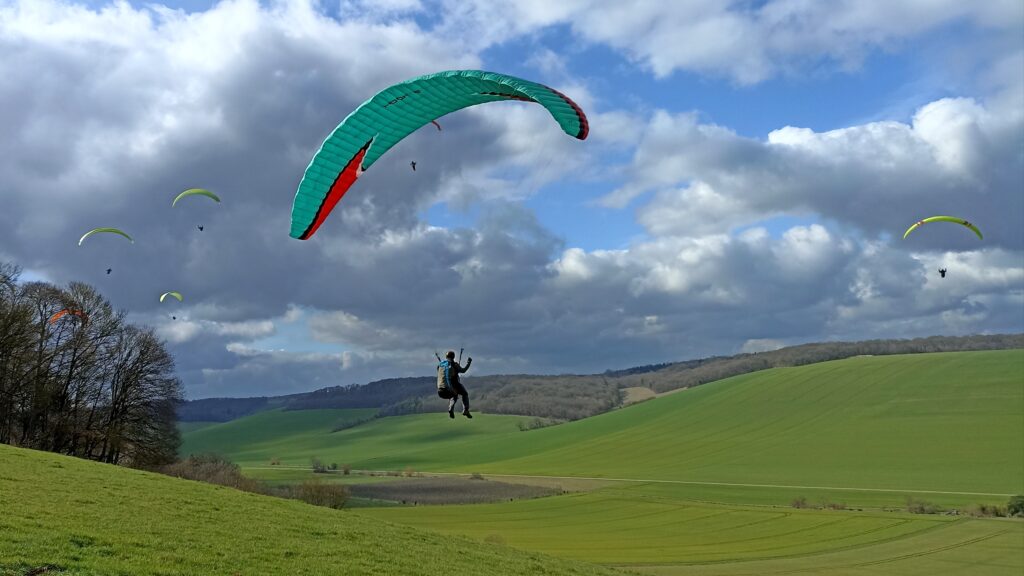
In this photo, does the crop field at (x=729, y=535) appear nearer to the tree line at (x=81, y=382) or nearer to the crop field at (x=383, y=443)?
the tree line at (x=81, y=382)

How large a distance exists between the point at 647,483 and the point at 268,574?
75.0 m

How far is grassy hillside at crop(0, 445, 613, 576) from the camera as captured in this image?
13.4m

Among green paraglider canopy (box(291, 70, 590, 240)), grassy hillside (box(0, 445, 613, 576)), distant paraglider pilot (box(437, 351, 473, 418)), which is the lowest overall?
grassy hillside (box(0, 445, 613, 576))

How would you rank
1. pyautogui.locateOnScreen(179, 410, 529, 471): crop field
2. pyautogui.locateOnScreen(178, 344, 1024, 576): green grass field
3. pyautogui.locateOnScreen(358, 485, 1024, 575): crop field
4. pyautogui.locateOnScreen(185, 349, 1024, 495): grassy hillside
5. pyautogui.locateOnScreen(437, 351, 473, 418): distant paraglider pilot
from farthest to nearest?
pyautogui.locateOnScreen(179, 410, 529, 471): crop field
pyautogui.locateOnScreen(185, 349, 1024, 495): grassy hillside
pyautogui.locateOnScreen(178, 344, 1024, 576): green grass field
pyautogui.locateOnScreen(358, 485, 1024, 575): crop field
pyautogui.locateOnScreen(437, 351, 473, 418): distant paraglider pilot

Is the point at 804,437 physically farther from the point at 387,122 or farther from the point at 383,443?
the point at 387,122

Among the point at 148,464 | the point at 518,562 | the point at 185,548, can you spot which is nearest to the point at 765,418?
the point at 148,464

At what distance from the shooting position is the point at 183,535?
659 inches

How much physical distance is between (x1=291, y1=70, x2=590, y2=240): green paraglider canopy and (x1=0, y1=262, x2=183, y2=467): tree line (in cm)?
2731

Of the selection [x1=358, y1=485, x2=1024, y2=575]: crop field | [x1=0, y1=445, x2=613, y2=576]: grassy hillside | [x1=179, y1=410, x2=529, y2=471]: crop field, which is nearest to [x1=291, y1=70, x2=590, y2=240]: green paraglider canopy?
[x1=0, y1=445, x2=613, y2=576]: grassy hillside

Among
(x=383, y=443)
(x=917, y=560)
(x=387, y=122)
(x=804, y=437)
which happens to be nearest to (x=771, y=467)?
(x=804, y=437)

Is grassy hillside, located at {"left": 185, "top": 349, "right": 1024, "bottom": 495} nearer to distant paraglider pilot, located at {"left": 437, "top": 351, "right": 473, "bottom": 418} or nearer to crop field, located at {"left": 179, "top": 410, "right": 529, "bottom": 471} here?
crop field, located at {"left": 179, "top": 410, "right": 529, "bottom": 471}

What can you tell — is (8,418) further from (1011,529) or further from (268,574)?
(1011,529)

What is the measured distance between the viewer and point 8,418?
1597 inches

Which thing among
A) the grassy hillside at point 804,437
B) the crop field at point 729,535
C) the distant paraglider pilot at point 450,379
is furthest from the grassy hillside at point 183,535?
the grassy hillside at point 804,437
